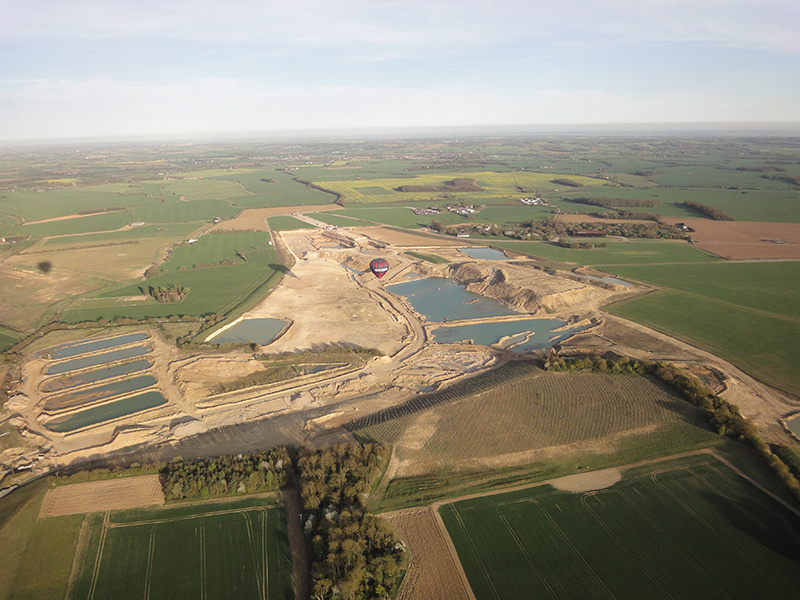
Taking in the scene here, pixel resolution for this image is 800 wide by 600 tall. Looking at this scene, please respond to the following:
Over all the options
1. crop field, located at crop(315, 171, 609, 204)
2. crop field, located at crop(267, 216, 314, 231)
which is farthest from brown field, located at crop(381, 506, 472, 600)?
crop field, located at crop(315, 171, 609, 204)

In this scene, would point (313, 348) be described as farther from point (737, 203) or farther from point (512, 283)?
point (737, 203)

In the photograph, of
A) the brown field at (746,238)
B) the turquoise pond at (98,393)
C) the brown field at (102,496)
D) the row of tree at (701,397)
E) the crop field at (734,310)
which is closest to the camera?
the brown field at (102,496)

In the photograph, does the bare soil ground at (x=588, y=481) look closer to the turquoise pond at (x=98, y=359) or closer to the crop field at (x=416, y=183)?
the turquoise pond at (x=98, y=359)

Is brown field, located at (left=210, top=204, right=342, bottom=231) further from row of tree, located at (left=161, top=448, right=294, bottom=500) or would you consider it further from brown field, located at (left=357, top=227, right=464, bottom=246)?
row of tree, located at (left=161, top=448, right=294, bottom=500)

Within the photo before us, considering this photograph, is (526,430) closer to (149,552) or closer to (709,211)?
(149,552)

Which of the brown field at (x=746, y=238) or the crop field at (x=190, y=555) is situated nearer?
the crop field at (x=190, y=555)

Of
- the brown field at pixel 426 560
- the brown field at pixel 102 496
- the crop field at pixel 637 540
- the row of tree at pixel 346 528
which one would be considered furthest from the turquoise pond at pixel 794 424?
the brown field at pixel 102 496
